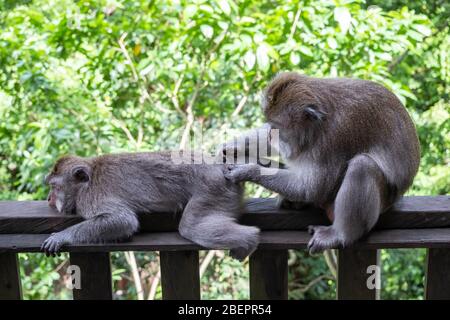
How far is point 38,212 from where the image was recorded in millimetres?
2102

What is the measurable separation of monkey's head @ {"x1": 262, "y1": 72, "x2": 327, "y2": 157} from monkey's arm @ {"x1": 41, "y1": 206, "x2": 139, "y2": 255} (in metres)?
0.70

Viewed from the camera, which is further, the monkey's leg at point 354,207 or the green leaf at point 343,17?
the green leaf at point 343,17

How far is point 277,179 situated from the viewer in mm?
2154

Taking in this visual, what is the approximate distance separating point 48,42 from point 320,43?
1.97m

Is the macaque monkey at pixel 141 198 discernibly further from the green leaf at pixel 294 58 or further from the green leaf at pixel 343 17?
the green leaf at pixel 343 17

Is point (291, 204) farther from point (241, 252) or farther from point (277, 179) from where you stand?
point (241, 252)

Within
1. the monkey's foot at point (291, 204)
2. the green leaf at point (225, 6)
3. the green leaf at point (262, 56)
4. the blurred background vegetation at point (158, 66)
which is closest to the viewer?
the monkey's foot at point (291, 204)

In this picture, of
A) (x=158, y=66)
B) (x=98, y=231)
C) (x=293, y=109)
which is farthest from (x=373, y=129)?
(x=158, y=66)

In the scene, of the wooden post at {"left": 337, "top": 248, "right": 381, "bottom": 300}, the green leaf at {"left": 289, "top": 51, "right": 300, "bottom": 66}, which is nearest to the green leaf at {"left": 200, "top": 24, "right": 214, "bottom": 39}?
the green leaf at {"left": 289, "top": 51, "right": 300, "bottom": 66}

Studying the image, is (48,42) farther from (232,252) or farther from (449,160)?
(449,160)

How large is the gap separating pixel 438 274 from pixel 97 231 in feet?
4.22

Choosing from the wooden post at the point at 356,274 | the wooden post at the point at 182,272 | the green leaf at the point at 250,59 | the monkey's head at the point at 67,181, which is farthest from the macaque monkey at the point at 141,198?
the green leaf at the point at 250,59

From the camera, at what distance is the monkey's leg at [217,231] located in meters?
1.89
